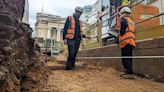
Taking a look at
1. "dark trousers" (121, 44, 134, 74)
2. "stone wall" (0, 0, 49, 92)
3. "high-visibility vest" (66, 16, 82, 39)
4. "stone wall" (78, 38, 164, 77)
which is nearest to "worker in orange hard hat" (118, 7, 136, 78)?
"dark trousers" (121, 44, 134, 74)

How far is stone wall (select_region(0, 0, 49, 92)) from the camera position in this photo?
268 centimetres

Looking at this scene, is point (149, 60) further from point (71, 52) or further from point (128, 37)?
point (71, 52)

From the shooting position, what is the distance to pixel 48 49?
17297 mm

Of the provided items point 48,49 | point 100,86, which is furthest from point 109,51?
point 48,49

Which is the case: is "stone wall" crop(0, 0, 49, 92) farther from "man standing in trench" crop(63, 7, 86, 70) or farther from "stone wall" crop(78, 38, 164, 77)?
"man standing in trench" crop(63, 7, 86, 70)

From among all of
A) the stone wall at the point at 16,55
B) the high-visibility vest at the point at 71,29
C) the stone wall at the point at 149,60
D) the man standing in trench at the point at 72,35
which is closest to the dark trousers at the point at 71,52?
the man standing in trench at the point at 72,35

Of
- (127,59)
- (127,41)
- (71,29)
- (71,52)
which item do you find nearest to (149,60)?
(127,59)

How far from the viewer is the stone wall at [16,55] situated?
268 centimetres

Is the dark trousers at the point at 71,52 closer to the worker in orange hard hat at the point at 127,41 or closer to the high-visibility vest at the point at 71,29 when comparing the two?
the high-visibility vest at the point at 71,29

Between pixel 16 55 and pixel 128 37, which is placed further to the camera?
pixel 128 37

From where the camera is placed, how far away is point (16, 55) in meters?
3.10

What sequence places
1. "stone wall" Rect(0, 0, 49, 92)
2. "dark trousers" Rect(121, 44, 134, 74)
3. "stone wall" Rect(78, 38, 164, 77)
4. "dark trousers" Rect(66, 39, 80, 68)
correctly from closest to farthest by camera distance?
"stone wall" Rect(0, 0, 49, 92) < "stone wall" Rect(78, 38, 164, 77) < "dark trousers" Rect(121, 44, 134, 74) < "dark trousers" Rect(66, 39, 80, 68)

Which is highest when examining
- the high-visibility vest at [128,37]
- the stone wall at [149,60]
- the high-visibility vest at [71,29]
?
the high-visibility vest at [71,29]

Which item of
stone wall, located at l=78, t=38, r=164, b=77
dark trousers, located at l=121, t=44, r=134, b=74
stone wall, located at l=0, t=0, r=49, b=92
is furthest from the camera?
dark trousers, located at l=121, t=44, r=134, b=74
